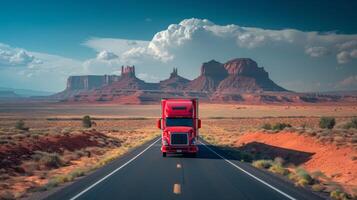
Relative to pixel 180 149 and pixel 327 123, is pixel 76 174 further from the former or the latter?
pixel 327 123

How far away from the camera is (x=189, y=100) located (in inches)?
1013

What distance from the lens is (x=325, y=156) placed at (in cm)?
2408

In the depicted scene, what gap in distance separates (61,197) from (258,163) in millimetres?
12427

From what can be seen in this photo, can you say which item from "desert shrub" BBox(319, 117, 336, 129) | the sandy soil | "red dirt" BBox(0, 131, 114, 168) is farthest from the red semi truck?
the sandy soil

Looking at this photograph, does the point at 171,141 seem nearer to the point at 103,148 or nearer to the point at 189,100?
the point at 189,100

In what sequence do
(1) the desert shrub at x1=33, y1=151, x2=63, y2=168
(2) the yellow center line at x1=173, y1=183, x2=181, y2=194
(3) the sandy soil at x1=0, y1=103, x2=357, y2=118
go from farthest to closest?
(3) the sandy soil at x1=0, y1=103, x2=357, y2=118 < (1) the desert shrub at x1=33, y1=151, x2=63, y2=168 < (2) the yellow center line at x1=173, y1=183, x2=181, y2=194

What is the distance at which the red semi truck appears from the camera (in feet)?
79.3

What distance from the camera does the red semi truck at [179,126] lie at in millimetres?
24156

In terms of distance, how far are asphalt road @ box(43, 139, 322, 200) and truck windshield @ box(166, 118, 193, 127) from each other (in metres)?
5.28

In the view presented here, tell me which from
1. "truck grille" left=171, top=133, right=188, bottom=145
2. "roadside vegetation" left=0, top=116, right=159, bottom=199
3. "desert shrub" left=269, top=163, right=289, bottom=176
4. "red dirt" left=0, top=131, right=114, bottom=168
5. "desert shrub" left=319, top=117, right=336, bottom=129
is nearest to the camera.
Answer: "roadside vegetation" left=0, top=116, right=159, bottom=199

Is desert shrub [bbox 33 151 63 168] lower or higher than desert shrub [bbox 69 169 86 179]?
lower

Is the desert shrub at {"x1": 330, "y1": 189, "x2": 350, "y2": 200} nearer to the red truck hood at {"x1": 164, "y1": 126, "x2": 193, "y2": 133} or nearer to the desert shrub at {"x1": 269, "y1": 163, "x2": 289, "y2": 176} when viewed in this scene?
the desert shrub at {"x1": 269, "y1": 163, "x2": 289, "y2": 176}

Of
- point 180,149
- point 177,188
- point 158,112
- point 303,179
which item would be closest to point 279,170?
point 303,179

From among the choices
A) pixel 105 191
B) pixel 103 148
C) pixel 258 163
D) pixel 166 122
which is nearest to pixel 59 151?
pixel 103 148
